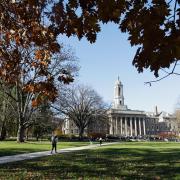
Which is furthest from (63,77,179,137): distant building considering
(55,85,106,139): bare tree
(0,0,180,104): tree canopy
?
(0,0,180,104): tree canopy

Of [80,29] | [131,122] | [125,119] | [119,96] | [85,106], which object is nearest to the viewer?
[80,29]

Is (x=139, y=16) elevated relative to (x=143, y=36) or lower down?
elevated

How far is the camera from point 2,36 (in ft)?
35.5

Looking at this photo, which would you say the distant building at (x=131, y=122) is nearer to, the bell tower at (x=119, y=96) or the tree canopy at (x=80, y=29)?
the bell tower at (x=119, y=96)

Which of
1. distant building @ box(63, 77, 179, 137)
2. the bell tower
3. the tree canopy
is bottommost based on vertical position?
the tree canopy

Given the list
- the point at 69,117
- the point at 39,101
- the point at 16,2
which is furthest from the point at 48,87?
the point at 69,117

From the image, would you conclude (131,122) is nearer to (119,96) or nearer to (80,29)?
(119,96)

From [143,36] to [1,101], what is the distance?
6290 centimetres

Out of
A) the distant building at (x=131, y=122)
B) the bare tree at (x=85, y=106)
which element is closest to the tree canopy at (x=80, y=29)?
the bare tree at (x=85, y=106)

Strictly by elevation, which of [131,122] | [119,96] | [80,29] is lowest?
[80,29]

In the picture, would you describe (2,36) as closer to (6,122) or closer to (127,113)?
(6,122)

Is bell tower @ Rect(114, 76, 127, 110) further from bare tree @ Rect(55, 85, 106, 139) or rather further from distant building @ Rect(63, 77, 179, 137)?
bare tree @ Rect(55, 85, 106, 139)

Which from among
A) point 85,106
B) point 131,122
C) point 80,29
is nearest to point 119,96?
point 131,122

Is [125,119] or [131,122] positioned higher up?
[125,119]
